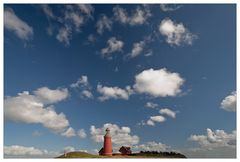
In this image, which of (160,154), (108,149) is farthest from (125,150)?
(160,154)

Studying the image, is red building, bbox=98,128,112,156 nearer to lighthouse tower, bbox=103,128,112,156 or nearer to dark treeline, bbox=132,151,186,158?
lighthouse tower, bbox=103,128,112,156

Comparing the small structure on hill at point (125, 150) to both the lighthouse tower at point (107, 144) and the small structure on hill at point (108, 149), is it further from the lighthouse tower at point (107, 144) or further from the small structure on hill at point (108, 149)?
the lighthouse tower at point (107, 144)

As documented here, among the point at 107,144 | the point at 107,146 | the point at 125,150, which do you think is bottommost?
the point at 125,150

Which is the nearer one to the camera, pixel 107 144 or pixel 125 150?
pixel 107 144

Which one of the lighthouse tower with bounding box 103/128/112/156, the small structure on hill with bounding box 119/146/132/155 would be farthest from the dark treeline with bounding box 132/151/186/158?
the lighthouse tower with bounding box 103/128/112/156

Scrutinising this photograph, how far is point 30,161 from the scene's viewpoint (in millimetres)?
31188

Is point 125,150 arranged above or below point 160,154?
above

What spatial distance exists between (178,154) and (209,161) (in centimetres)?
5673

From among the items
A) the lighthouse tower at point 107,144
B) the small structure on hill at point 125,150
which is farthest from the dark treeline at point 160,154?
the lighthouse tower at point 107,144

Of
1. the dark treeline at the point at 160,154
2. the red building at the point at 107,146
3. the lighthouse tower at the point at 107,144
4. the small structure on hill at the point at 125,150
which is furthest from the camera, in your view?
the small structure on hill at the point at 125,150

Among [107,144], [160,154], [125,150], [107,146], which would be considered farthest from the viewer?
[125,150]

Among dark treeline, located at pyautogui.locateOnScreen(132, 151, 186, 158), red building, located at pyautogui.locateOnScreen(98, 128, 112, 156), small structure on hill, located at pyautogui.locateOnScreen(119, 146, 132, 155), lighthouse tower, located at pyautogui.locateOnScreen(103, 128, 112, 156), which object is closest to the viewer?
dark treeline, located at pyautogui.locateOnScreen(132, 151, 186, 158)

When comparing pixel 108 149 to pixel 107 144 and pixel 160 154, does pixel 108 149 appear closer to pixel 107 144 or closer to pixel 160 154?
pixel 107 144

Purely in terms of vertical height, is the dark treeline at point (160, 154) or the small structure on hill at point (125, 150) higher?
the small structure on hill at point (125, 150)
